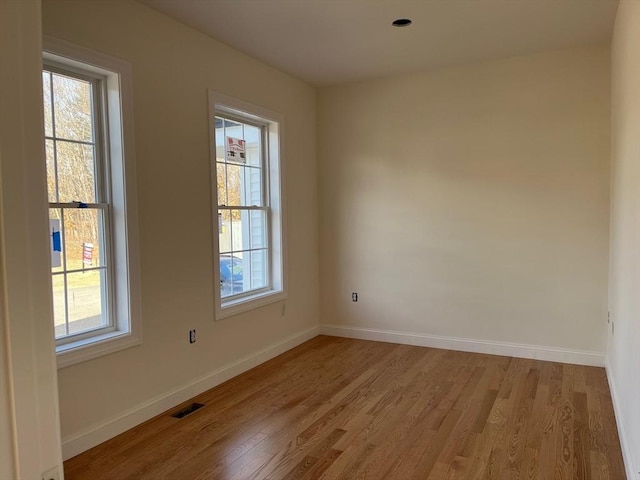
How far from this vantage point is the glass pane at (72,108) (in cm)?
265

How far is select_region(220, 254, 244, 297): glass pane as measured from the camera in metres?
3.93

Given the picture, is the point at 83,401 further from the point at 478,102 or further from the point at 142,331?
the point at 478,102

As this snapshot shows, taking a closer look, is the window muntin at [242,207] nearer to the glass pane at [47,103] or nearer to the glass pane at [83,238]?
the glass pane at [83,238]

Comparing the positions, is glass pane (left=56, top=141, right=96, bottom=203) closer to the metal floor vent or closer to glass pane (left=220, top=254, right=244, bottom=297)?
glass pane (left=220, top=254, right=244, bottom=297)

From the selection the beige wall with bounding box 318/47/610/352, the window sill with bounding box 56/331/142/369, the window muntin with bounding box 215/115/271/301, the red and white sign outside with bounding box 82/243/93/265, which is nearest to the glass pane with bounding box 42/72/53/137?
the red and white sign outside with bounding box 82/243/93/265

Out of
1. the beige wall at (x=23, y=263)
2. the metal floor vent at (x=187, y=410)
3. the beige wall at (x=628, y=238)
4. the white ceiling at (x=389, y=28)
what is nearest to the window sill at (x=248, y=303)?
the metal floor vent at (x=187, y=410)

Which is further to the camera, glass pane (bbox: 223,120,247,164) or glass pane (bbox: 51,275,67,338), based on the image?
glass pane (bbox: 223,120,247,164)

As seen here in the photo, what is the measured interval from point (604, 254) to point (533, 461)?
218cm

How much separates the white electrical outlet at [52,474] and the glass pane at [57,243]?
109 cm

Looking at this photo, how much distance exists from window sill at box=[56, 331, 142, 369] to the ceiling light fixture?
274 cm

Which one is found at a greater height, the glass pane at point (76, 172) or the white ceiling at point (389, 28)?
the white ceiling at point (389, 28)

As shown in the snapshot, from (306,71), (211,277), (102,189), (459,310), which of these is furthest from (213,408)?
(306,71)

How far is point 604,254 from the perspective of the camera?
13.0ft

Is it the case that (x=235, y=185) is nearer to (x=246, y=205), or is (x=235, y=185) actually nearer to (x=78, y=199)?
(x=246, y=205)
